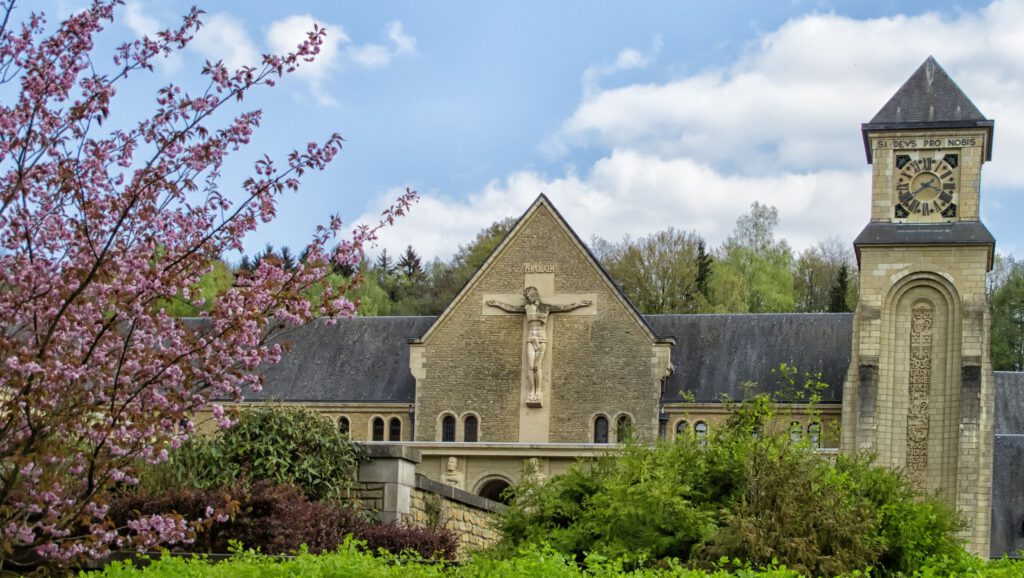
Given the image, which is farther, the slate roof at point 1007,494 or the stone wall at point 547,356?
the stone wall at point 547,356

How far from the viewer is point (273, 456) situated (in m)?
18.4

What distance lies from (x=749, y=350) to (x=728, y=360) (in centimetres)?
80

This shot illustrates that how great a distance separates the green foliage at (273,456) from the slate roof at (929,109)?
2735cm

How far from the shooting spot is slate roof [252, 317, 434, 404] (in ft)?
156

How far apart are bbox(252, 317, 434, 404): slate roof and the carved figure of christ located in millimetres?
4497

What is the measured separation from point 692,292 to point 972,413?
32947 mm

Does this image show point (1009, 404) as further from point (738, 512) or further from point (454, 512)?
point (738, 512)

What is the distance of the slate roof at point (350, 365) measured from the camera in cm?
4744

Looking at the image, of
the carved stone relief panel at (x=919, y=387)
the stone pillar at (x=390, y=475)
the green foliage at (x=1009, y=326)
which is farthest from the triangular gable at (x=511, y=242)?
the green foliage at (x=1009, y=326)

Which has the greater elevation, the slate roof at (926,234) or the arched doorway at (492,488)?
the slate roof at (926,234)

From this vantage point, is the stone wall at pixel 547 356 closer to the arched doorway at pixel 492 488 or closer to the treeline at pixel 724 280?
the arched doorway at pixel 492 488

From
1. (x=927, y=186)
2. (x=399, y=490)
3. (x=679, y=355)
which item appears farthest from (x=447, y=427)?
(x=399, y=490)

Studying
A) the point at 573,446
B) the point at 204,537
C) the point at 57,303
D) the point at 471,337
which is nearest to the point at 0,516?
the point at 57,303

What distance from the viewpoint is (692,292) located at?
237 ft
